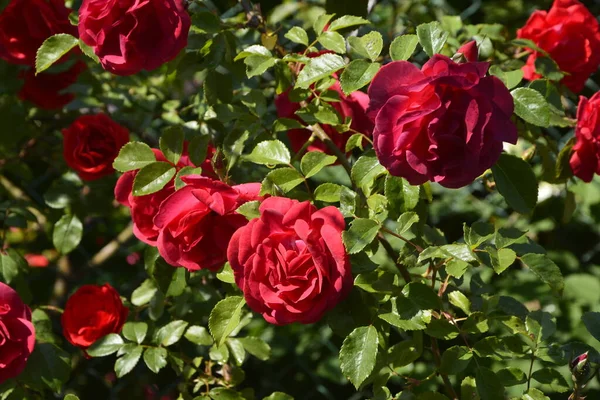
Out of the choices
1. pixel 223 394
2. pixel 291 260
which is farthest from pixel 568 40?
pixel 223 394

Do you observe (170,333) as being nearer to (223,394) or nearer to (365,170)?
(223,394)

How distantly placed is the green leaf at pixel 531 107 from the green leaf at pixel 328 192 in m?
0.27

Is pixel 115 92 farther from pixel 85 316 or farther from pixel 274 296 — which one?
pixel 274 296

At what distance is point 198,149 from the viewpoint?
1196mm

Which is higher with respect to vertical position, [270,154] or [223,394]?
[270,154]

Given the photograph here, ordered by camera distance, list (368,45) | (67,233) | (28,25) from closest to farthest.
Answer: (368,45), (28,25), (67,233)

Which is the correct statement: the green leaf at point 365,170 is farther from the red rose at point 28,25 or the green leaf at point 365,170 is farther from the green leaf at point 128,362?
the red rose at point 28,25

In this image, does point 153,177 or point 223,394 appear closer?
point 153,177

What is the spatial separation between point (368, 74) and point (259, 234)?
27cm

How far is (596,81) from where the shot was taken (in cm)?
308

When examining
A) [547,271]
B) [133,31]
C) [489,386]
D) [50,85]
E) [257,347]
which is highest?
[133,31]

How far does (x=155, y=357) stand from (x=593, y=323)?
71 centimetres

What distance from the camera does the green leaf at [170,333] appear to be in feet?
4.65

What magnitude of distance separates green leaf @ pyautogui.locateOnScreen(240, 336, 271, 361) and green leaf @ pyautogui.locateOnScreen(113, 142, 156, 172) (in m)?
0.42
